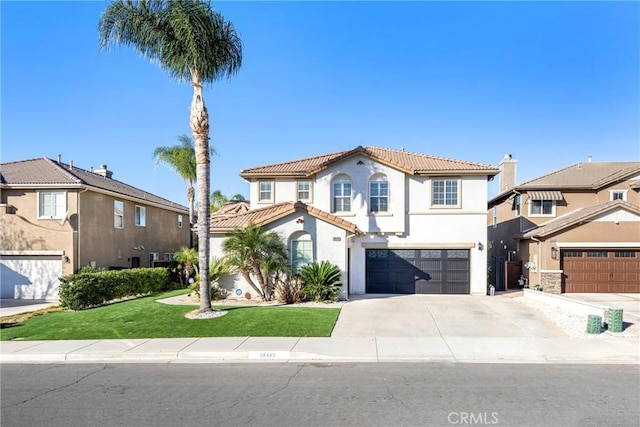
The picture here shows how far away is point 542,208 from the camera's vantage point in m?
22.9

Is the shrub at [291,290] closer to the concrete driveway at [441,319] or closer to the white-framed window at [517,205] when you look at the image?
the concrete driveway at [441,319]

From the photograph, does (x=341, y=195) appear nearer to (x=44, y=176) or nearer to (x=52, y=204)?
(x=52, y=204)

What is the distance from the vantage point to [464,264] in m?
18.7

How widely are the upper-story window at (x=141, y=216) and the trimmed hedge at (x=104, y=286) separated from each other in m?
5.11

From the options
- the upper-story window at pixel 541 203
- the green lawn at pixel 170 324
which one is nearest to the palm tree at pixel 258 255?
the green lawn at pixel 170 324

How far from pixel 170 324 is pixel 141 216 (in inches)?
596

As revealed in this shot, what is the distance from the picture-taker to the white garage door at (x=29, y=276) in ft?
62.4

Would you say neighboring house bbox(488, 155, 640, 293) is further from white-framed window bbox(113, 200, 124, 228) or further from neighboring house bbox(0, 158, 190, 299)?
neighboring house bbox(0, 158, 190, 299)

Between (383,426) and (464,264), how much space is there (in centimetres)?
1470

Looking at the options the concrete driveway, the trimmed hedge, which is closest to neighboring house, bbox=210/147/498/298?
the concrete driveway

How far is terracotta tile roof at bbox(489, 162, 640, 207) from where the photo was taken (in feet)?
73.8

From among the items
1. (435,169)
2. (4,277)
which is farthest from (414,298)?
(4,277)

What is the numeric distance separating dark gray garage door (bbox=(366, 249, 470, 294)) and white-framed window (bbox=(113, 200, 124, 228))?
48.1ft

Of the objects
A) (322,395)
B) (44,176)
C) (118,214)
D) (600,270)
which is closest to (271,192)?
(118,214)
